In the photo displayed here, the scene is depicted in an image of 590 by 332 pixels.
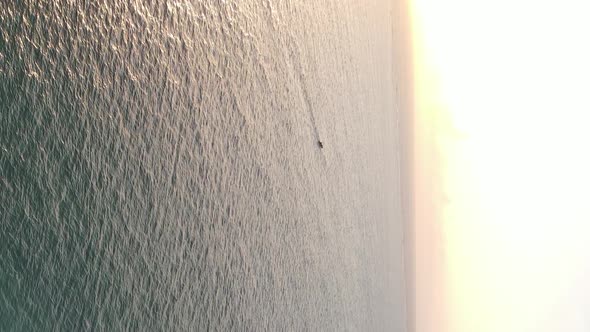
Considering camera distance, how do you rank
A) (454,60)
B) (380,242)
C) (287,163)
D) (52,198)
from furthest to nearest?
(454,60)
(380,242)
(287,163)
(52,198)

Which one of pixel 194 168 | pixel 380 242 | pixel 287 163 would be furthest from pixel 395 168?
pixel 194 168

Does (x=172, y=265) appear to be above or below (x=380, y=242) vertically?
above

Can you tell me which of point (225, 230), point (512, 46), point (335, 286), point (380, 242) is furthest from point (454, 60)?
point (225, 230)

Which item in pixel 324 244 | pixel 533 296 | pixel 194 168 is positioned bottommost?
pixel 533 296

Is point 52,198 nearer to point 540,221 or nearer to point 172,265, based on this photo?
point 172,265

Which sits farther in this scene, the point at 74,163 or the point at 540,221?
the point at 540,221

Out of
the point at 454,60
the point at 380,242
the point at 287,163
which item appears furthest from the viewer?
the point at 454,60

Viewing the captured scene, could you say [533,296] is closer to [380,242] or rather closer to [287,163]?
[380,242]
